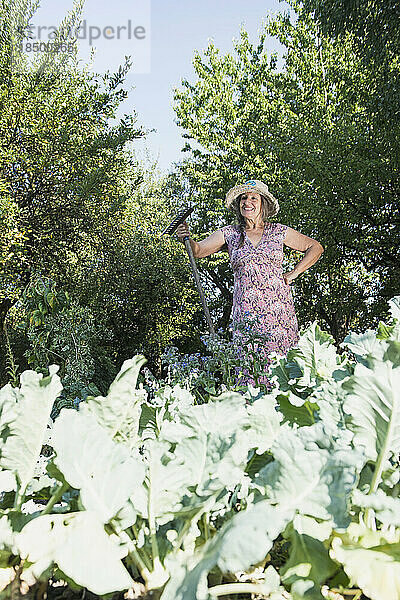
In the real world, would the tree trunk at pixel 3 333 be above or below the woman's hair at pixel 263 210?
below

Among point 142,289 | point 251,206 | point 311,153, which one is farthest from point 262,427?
point 142,289

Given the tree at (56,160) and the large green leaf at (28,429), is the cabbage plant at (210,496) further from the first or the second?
the tree at (56,160)

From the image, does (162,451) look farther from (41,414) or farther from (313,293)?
(313,293)

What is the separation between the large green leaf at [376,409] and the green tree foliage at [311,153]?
8.53 metres

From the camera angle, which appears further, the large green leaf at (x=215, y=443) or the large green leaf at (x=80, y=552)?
the large green leaf at (x=215, y=443)

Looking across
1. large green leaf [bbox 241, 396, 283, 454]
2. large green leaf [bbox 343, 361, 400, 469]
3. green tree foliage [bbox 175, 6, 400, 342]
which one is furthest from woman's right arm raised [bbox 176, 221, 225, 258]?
green tree foliage [bbox 175, 6, 400, 342]

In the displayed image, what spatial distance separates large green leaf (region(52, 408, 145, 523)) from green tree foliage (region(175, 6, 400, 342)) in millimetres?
8692

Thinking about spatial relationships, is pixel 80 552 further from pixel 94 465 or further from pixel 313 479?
pixel 313 479

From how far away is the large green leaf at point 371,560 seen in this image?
1.50ft

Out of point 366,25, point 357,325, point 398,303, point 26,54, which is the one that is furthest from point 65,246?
point 398,303

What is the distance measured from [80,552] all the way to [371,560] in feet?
0.92

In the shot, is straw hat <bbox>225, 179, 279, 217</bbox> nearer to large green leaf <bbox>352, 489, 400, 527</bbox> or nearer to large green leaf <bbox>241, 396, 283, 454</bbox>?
large green leaf <bbox>241, 396, 283, 454</bbox>

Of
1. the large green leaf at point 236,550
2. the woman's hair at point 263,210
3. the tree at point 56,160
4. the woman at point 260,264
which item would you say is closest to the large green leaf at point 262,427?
the large green leaf at point 236,550

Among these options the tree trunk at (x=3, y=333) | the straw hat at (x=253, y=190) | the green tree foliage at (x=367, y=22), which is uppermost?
the green tree foliage at (x=367, y=22)
